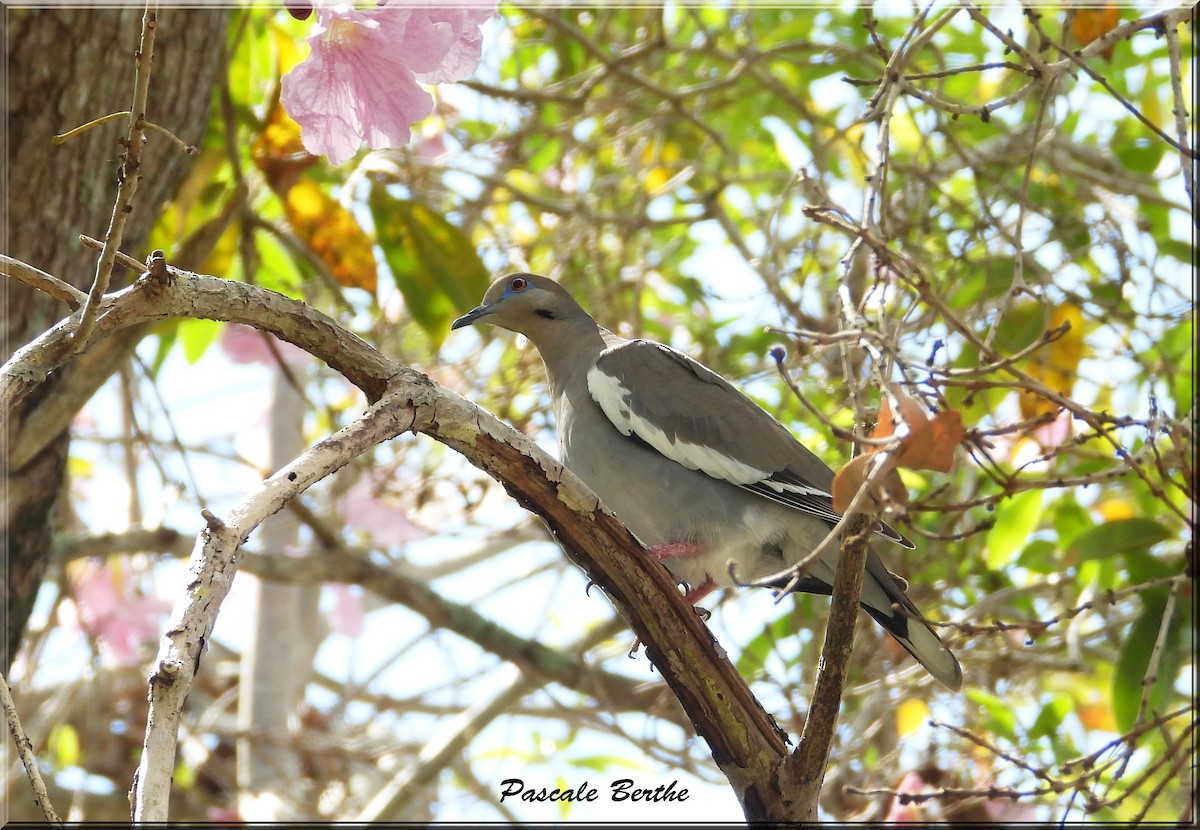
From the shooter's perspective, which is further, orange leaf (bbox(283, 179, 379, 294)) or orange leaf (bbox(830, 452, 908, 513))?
orange leaf (bbox(283, 179, 379, 294))

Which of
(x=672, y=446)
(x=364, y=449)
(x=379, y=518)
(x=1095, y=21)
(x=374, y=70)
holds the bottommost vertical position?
(x=364, y=449)

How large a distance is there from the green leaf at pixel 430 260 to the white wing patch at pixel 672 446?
23.7 inches

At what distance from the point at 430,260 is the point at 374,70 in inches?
70.1

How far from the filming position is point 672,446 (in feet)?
10.3

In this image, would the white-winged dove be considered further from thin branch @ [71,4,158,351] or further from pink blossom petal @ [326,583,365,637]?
pink blossom petal @ [326,583,365,637]

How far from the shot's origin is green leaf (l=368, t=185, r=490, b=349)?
3535 mm

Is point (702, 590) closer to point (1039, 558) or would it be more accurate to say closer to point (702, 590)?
point (702, 590)

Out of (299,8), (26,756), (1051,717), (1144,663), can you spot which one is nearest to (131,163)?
(299,8)

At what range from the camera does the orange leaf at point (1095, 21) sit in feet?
11.0

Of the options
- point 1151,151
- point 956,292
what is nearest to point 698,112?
point 956,292

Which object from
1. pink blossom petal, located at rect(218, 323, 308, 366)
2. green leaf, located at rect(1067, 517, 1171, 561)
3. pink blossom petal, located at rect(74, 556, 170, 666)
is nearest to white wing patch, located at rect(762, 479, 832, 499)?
green leaf, located at rect(1067, 517, 1171, 561)

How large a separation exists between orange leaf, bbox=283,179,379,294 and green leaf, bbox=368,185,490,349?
0.08 meters

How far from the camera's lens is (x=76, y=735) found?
17.0ft

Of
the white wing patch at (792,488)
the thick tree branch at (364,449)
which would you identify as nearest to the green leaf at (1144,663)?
the white wing patch at (792,488)
